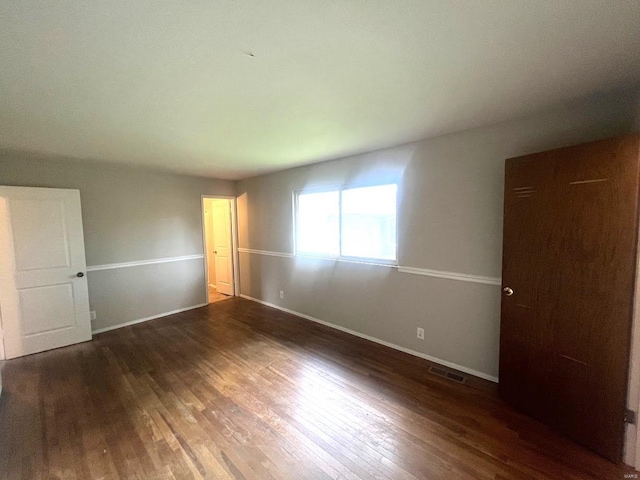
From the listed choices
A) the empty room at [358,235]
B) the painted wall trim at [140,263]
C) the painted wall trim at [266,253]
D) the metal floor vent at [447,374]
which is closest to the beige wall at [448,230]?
the empty room at [358,235]

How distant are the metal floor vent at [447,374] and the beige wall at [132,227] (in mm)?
4031

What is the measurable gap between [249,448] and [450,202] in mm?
2661

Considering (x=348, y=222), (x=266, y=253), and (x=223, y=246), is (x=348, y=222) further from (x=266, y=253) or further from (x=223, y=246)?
(x=223, y=246)

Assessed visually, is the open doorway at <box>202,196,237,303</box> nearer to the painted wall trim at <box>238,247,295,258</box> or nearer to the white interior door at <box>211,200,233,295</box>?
the white interior door at <box>211,200,233,295</box>

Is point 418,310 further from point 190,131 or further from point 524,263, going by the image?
point 190,131

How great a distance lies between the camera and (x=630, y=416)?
1.58 metres

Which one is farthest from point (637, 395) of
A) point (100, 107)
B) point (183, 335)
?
point (183, 335)

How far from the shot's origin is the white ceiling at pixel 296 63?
1041 millimetres

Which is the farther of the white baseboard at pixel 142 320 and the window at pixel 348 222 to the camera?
the white baseboard at pixel 142 320

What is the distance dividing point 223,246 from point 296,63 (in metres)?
4.87

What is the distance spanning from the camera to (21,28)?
3.54 ft

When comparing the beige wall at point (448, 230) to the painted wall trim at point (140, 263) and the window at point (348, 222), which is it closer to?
the window at point (348, 222)

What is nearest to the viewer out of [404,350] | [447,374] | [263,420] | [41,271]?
[263,420]

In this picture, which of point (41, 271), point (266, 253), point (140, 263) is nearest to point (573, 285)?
point (266, 253)
